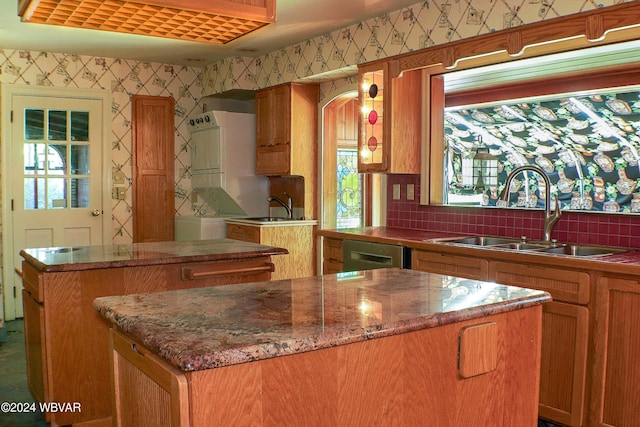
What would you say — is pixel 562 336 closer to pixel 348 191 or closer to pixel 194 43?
pixel 348 191

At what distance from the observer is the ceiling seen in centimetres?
420

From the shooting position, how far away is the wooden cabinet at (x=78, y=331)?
2754 millimetres

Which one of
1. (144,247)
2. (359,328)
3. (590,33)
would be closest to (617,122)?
(590,33)

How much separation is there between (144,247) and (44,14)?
4.55 ft

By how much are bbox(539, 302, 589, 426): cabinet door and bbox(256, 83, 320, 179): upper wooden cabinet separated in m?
3.14

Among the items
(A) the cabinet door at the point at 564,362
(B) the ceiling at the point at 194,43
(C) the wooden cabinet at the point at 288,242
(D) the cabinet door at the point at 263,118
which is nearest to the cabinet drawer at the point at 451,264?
(A) the cabinet door at the point at 564,362

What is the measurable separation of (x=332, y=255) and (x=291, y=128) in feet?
5.25

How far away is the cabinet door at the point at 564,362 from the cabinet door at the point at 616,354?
0.22 feet

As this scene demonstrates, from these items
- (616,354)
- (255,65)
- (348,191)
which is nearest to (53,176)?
(255,65)

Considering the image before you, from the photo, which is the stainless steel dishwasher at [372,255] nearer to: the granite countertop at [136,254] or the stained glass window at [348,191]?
the granite countertop at [136,254]

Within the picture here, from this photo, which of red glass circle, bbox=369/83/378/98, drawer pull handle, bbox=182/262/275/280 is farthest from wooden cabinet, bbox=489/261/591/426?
red glass circle, bbox=369/83/378/98

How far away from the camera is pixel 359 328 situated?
1.46 m

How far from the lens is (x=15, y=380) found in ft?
12.2

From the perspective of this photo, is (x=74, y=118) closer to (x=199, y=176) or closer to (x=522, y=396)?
(x=199, y=176)
